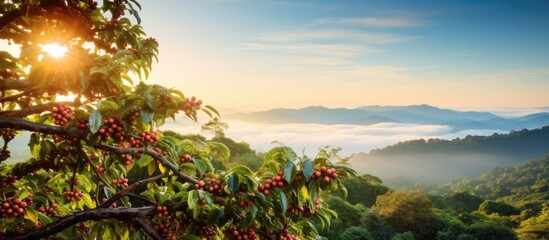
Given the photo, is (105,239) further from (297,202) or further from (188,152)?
(297,202)

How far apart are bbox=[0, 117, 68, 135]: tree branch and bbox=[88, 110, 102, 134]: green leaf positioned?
0.47 m

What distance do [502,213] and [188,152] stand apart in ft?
214

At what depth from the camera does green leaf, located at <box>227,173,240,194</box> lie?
2804mm

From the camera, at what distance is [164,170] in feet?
12.4

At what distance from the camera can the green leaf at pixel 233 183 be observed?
2.80 meters

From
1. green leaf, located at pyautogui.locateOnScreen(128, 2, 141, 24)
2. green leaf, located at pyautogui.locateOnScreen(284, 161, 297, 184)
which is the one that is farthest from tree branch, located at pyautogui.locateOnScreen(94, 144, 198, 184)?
green leaf, located at pyautogui.locateOnScreen(128, 2, 141, 24)

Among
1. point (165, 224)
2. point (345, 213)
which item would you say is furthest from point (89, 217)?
point (345, 213)

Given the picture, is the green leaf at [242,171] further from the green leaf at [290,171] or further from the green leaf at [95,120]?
the green leaf at [95,120]

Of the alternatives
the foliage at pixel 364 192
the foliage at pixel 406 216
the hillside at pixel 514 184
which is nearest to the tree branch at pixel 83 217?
the foliage at pixel 406 216

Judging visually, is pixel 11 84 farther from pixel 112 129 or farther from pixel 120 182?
pixel 120 182

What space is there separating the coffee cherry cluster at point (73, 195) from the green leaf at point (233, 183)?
123 inches

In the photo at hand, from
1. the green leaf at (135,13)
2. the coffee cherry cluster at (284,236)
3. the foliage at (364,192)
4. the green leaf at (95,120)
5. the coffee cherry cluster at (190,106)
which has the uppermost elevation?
the green leaf at (135,13)

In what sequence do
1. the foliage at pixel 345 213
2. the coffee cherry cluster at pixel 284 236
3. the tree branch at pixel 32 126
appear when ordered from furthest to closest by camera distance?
the foliage at pixel 345 213 → the coffee cherry cluster at pixel 284 236 → the tree branch at pixel 32 126

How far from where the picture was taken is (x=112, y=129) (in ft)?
9.59
